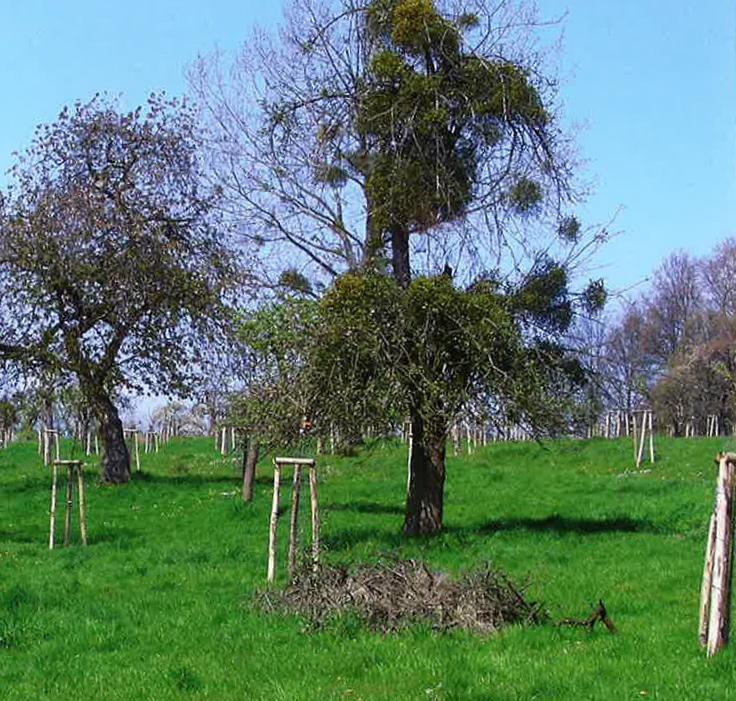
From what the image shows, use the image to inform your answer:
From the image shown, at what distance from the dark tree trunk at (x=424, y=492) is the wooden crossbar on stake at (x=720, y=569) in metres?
9.74

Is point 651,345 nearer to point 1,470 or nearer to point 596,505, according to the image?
point 1,470

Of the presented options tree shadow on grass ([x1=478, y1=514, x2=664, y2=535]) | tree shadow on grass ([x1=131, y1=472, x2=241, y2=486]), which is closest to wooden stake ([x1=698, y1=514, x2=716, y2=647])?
tree shadow on grass ([x1=478, y1=514, x2=664, y2=535])

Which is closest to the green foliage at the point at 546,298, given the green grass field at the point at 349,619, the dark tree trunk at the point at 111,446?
the green grass field at the point at 349,619

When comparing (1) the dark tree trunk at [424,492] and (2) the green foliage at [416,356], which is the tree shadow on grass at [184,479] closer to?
(1) the dark tree trunk at [424,492]

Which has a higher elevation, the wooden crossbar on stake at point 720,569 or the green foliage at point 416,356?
the green foliage at point 416,356

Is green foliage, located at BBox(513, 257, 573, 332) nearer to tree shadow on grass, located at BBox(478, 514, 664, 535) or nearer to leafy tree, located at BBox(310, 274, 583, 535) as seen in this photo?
leafy tree, located at BBox(310, 274, 583, 535)

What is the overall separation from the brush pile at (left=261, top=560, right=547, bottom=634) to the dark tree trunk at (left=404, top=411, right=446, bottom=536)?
753cm

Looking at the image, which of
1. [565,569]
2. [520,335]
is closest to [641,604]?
[565,569]

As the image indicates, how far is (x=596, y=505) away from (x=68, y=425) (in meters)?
21.4

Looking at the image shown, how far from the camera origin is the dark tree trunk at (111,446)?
3175cm

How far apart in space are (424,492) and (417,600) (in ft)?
28.3

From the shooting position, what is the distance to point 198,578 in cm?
1564

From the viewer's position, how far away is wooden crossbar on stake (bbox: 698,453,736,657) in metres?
9.46

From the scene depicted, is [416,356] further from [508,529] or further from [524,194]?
[524,194]
